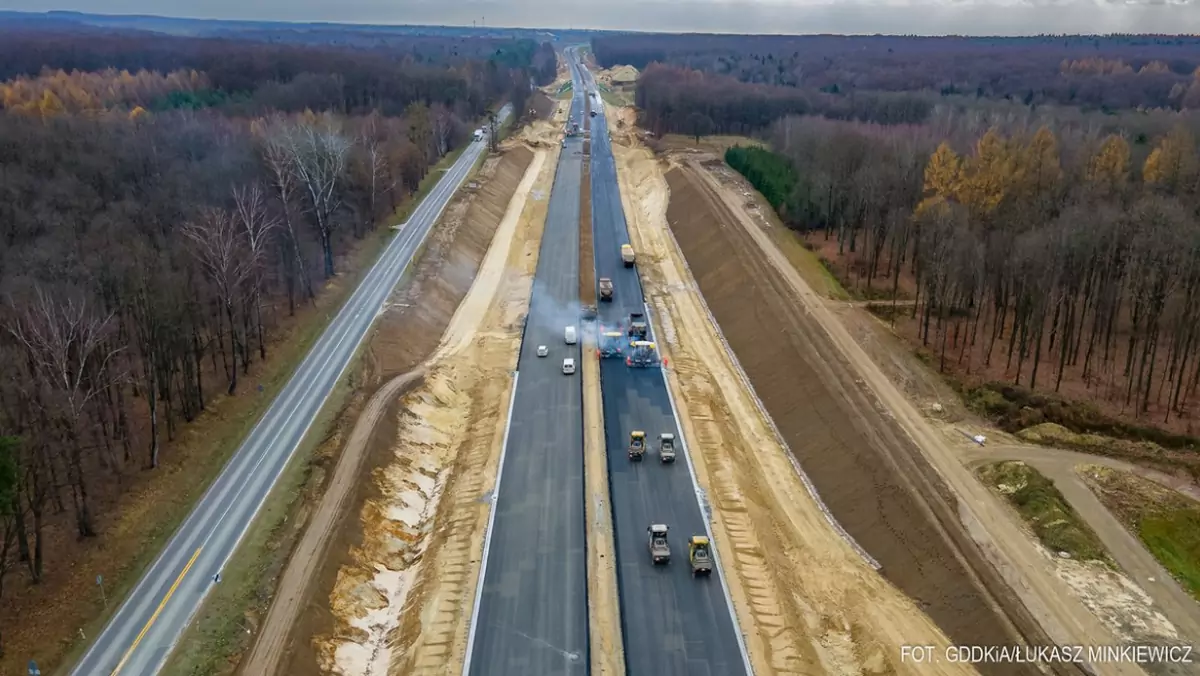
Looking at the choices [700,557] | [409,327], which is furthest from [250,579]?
[409,327]

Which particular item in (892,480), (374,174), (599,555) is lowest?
(599,555)

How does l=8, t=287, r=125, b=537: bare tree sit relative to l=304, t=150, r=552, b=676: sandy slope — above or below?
above

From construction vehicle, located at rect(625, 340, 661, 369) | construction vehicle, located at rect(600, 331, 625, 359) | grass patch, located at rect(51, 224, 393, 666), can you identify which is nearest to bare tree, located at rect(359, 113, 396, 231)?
grass patch, located at rect(51, 224, 393, 666)

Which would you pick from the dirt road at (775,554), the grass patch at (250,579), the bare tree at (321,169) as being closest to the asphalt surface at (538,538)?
the dirt road at (775,554)

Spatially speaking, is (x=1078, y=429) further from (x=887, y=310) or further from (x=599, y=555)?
(x=599, y=555)

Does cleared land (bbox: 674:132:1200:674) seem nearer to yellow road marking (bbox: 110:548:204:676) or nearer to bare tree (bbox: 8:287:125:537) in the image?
yellow road marking (bbox: 110:548:204:676)

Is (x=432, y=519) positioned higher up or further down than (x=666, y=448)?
further down

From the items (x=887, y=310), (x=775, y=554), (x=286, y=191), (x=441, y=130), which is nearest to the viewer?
(x=775, y=554)

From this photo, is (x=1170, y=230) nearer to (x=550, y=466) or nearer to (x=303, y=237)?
(x=550, y=466)

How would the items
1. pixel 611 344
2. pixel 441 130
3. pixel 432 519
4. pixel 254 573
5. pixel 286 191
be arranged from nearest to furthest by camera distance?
1. pixel 254 573
2. pixel 432 519
3. pixel 611 344
4. pixel 286 191
5. pixel 441 130
